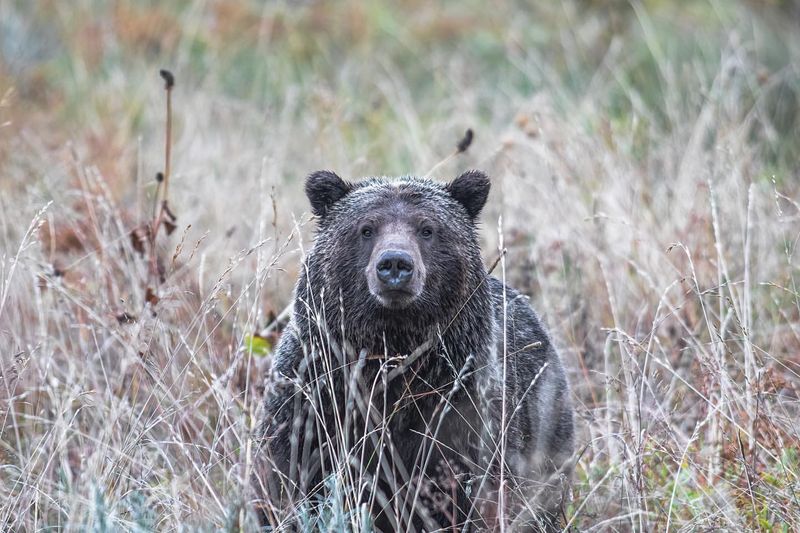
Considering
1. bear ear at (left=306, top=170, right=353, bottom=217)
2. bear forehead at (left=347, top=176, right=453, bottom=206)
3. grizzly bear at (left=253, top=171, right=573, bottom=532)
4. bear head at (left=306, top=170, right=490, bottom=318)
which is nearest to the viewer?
grizzly bear at (left=253, top=171, right=573, bottom=532)

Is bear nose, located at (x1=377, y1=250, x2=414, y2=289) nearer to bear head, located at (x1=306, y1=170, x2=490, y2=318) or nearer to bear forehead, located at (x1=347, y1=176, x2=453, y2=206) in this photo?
bear head, located at (x1=306, y1=170, x2=490, y2=318)

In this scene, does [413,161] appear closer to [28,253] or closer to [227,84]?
[28,253]

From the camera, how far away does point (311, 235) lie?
6.93 meters

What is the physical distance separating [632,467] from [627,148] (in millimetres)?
4008

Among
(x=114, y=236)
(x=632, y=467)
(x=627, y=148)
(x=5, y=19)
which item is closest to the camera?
(x=632, y=467)

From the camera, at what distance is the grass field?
156 inches

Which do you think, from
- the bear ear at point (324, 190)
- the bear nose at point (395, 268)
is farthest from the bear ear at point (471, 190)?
the bear nose at point (395, 268)

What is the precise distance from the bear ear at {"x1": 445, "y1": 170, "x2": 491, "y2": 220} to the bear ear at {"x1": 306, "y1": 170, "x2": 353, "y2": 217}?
494mm

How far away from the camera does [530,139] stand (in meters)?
7.84

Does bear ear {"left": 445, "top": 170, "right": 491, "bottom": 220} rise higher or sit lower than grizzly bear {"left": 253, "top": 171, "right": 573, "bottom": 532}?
higher

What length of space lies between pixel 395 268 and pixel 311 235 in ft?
9.75

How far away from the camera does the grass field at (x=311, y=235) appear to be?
3.96 metres

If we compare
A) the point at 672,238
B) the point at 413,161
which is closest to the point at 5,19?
the point at 413,161

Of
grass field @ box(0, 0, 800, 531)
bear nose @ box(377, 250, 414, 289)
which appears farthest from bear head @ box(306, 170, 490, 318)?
grass field @ box(0, 0, 800, 531)
